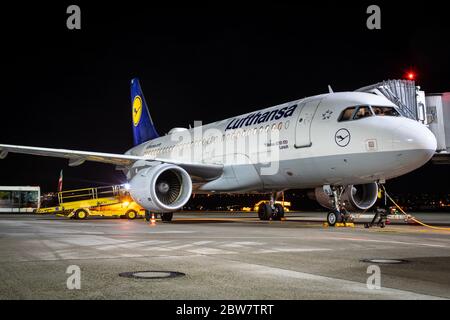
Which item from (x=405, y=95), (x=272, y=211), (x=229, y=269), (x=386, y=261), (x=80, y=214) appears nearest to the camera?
(x=229, y=269)

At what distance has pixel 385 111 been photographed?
549 inches

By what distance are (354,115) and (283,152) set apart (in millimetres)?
2683

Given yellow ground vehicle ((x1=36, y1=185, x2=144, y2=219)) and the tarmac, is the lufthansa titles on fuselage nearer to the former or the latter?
the tarmac

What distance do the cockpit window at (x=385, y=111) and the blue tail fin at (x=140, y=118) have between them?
15.7 meters

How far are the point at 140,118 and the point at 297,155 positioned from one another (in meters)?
15.3

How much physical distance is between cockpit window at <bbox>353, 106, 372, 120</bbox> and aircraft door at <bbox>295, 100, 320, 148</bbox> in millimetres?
1440

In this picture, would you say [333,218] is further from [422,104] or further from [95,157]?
[95,157]

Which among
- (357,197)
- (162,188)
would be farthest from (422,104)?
(162,188)

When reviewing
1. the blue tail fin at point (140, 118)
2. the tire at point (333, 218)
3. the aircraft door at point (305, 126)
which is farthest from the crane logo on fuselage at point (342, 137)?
the blue tail fin at point (140, 118)

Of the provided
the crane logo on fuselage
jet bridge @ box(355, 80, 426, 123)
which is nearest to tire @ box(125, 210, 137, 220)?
jet bridge @ box(355, 80, 426, 123)

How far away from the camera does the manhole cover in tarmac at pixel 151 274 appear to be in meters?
5.43

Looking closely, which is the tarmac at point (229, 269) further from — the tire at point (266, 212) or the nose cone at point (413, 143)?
the tire at point (266, 212)
